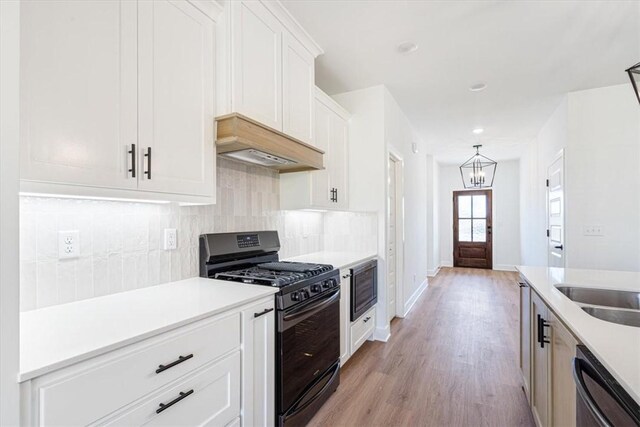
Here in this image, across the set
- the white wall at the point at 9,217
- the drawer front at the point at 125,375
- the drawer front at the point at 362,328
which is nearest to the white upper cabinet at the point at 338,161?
the drawer front at the point at 362,328

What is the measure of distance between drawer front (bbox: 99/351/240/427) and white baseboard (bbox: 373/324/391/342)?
7.16ft

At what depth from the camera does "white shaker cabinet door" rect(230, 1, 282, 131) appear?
5.95 ft

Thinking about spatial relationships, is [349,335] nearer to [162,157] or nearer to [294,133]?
[294,133]

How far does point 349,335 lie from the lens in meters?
2.72

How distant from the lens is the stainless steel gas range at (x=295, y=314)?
1.72 m

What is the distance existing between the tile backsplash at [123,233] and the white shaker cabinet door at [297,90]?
478mm

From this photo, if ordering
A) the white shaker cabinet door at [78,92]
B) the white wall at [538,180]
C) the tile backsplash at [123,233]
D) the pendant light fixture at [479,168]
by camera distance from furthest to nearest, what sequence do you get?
1. the pendant light fixture at [479,168]
2. the white wall at [538,180]
3. the tile backsplash at [123,233]
4. the white shaker cabinet door at [78,92]

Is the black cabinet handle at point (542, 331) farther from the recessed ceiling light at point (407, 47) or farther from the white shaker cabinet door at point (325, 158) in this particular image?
the recessed ceiling light at point (407, 47)

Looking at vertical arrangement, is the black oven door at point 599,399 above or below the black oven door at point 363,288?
above

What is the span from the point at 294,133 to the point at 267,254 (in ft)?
3.24

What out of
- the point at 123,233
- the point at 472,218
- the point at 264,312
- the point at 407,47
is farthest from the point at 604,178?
the point at 472,218

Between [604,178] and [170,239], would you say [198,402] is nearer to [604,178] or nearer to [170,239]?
[170,239]

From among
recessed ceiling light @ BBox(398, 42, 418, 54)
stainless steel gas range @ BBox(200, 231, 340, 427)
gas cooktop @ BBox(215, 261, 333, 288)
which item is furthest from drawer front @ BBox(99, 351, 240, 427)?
recessed ceiling light @ BBox(398, 42, 418, 54)

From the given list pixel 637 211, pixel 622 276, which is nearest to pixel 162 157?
pixel 622 276
